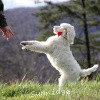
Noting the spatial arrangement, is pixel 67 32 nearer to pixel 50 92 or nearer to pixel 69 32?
pixel 69 32

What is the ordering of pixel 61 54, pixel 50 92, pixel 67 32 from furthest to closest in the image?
1. pixel 67 32
2. pixel 61 54
3. pixel 50 92

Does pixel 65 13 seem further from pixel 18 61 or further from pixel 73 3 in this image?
pixel 18 61

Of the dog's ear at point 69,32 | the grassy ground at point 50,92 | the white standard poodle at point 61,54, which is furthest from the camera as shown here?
the dog's ear at point 69,32

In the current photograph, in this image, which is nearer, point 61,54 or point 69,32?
point 61,54

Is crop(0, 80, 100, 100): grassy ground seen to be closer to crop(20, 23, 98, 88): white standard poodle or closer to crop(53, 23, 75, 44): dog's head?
crop(20, 23, 98, 88): white standard poodle

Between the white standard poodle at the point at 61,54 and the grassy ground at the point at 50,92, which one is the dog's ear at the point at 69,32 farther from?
the grassy ground at the point at 50,92

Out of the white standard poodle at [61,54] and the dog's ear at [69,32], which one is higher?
the dog's ear at [69,32]

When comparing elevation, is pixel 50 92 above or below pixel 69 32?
below

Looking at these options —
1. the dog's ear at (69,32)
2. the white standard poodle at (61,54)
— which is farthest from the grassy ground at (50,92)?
the dog's ear at (69,32)

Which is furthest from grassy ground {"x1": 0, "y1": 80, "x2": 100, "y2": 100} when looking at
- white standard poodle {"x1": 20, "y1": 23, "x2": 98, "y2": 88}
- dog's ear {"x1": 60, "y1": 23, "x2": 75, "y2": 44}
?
dog's ear {"x1": 60, "y1": 23, "x2": 75, "y2": 44}

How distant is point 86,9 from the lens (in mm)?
30422

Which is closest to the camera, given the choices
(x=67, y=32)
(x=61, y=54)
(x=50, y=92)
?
(x=50, y=92)

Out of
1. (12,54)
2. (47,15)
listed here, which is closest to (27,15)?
(12,54)

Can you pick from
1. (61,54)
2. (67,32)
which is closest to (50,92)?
(61,54)
